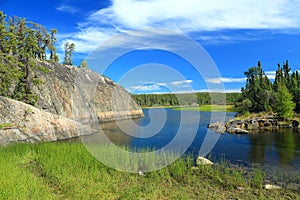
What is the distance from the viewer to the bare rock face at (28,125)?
2217 centimetres

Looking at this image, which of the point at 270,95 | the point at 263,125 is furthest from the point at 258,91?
the point at 263,125

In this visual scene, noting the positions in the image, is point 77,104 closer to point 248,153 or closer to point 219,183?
point 248,153

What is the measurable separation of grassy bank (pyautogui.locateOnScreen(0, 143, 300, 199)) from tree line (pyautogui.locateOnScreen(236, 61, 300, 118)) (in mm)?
32854

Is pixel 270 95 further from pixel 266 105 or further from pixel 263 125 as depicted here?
pixel 263 125

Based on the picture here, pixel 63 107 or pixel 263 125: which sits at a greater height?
pixel 63 107

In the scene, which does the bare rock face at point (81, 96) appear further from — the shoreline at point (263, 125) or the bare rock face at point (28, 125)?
the shoreline at point (263, 125)

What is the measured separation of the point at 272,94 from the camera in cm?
5172

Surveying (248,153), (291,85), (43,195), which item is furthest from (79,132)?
(291,85)

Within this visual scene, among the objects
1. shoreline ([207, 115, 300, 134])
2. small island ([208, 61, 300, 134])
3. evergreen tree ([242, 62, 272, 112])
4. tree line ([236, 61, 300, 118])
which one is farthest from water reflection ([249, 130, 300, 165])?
evergreen tree ([242, 62, 272, 112])

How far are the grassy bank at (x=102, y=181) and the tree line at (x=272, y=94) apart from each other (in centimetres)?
3285

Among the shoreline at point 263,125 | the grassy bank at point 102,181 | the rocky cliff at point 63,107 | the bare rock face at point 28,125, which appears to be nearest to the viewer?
the grassy bank at point 102,181

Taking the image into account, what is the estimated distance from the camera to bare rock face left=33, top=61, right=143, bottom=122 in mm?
42969

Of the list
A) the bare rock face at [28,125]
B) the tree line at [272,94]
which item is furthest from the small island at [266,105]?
the bare rock face at [28,125]

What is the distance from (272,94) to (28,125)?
45.0m
